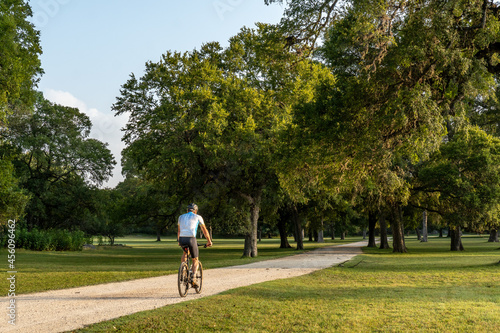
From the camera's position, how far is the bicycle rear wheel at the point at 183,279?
9633 millimetres

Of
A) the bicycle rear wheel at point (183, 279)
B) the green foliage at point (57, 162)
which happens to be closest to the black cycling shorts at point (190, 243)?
the bicycle rear wheel at point (183, 279)

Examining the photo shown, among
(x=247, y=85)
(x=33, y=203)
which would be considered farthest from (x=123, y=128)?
(x=33, y=203)

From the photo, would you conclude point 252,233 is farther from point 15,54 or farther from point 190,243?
point 190,243

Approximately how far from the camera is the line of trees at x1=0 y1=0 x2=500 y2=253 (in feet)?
40.6

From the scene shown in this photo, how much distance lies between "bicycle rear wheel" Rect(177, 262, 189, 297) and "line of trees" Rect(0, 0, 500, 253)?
665 cm

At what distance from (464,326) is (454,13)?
8.46m

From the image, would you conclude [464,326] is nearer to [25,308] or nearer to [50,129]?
[25,308]

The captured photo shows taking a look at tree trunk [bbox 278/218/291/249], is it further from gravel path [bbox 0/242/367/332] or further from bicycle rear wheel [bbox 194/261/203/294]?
bicycle rear wheel [bbox 194/261/203/294]

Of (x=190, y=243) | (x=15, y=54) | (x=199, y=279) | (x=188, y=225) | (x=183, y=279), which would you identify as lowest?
(x=199, y=279)

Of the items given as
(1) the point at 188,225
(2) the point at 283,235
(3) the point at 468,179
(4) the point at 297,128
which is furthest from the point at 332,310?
(2) the point at 283,235

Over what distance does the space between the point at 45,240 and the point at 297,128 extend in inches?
979

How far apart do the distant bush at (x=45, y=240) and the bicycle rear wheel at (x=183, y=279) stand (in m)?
28.8

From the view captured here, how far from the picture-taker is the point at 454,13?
1188 centimetres

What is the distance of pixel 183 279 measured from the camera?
32.2ft
